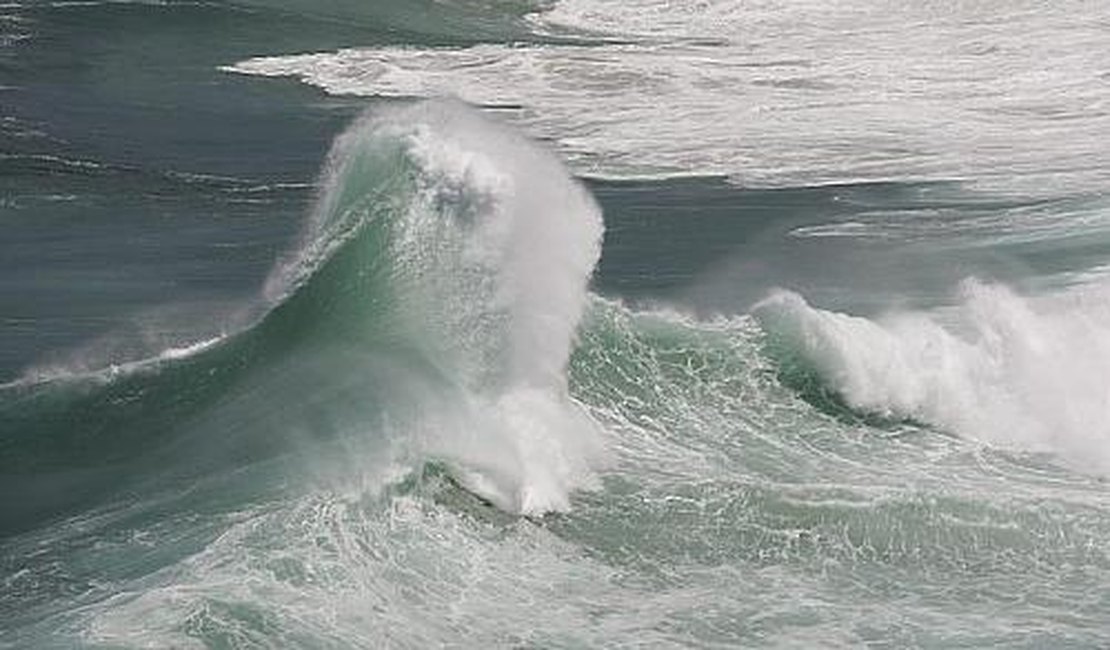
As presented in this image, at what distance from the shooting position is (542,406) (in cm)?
1380

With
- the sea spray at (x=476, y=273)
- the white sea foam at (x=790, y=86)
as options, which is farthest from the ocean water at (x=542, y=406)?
the white sea foam at (x=790, y=86)

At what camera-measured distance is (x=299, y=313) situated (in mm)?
14719

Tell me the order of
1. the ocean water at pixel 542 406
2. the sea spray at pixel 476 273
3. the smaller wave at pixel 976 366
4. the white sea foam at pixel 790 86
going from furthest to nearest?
1. the white sea foam at pixel 790 86
2. the smaller wave at pixel 976 366
3. the sea spray at pixel 476 273
4. the ocean water at pixel 542 406

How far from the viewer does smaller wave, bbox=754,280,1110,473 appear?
50.8ft

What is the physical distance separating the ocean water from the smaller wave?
0.12ft

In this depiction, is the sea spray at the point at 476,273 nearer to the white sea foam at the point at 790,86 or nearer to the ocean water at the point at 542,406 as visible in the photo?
the ocean water at the point at 542,406

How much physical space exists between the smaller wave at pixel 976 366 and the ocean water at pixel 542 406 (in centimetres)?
4

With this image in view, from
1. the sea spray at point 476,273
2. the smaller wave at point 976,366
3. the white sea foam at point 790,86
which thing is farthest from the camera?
the white sea foam at point 790,86

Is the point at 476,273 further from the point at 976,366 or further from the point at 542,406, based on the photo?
the point at 976,366

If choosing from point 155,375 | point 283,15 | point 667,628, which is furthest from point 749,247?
point 283,15

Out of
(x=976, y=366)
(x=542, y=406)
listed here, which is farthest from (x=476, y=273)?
(x=976, y=366)

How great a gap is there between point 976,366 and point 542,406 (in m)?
3.94

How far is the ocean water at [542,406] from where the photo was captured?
11.4 meters

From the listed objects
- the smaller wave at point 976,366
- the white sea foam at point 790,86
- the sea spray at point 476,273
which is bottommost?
the white sea foam at point 790,86
